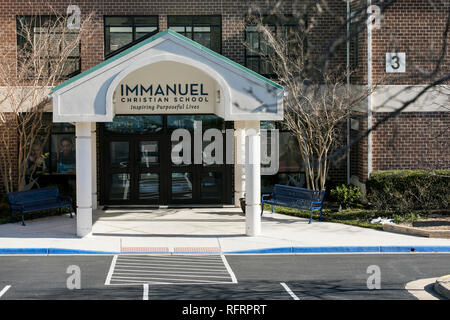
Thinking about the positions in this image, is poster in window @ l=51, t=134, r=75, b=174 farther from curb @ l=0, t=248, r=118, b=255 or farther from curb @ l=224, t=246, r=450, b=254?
curb @ l=224, t=246, r=450, b=254

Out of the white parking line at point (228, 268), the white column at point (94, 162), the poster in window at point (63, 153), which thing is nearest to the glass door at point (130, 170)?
the white column at point (94, 162)

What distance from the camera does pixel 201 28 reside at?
21.4 metres

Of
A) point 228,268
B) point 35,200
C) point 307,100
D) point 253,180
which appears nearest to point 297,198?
point 307,100

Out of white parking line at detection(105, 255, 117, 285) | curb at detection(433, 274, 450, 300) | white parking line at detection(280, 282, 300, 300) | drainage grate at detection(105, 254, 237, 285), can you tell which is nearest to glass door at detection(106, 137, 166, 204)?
drainage grate at detection(105, 254, 237, 285)

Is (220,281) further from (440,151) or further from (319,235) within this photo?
(440,151)

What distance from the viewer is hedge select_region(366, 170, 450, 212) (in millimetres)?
18844

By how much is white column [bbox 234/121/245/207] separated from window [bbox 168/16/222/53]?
2.82 metres

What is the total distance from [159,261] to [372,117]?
9.15 m

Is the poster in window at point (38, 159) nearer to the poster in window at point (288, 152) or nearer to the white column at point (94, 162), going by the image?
the white column at point (94, 162)

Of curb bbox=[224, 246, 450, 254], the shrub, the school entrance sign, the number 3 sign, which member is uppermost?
the number 3 sign

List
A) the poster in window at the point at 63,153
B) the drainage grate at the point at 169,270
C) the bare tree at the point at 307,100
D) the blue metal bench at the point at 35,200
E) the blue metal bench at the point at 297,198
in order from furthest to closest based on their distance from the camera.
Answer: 1. the poster in window at the point at 63,153
2. the bare tree at the point at 307,100
3. the blue metal bench at the point at 297,198
4. the blue metal bench at the point at 35,200
5. the drainage grate at the point at 169,270

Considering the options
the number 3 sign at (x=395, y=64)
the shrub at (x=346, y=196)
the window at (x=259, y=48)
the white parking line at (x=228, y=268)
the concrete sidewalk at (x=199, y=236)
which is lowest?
the white parking line at (x=228, y=268)

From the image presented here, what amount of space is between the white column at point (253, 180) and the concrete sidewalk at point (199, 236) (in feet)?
1.05

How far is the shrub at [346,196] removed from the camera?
66.0 feet
